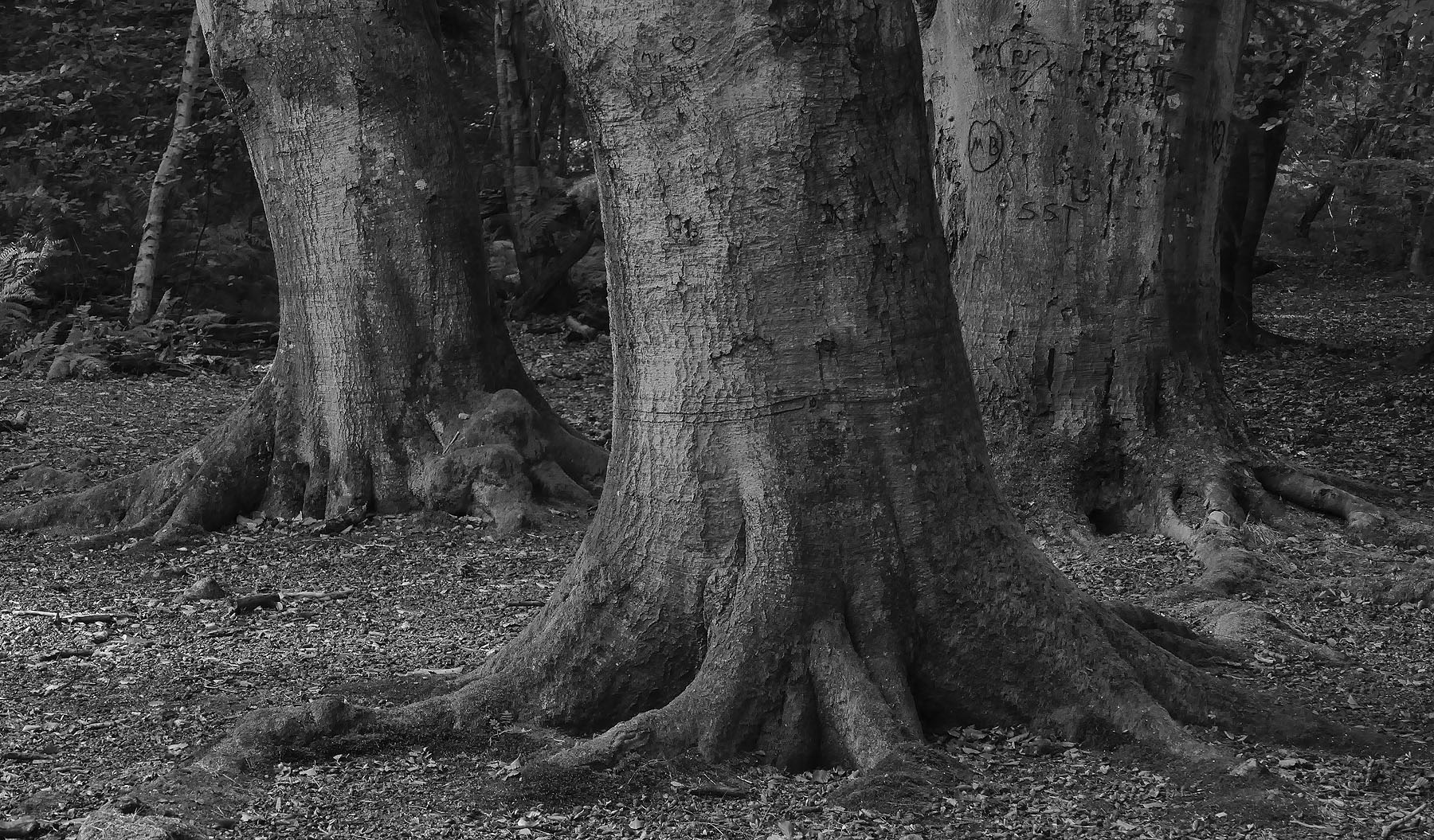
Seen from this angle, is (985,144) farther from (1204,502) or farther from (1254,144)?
(1254,144)

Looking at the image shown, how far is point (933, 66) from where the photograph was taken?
7633 mm

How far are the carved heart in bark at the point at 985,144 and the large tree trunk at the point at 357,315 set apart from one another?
296cm

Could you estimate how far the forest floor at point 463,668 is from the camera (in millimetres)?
3375

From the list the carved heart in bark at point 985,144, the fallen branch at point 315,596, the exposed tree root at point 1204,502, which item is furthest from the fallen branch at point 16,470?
the exposed tree root at point 1204,502

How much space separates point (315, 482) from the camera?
7801 mm

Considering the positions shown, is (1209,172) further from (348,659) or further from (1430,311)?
(1430,311)

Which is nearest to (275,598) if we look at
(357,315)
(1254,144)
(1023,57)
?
(357,315)

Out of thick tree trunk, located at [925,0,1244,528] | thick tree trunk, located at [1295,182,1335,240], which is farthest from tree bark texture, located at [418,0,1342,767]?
thick tree trunk, located at [1295,182,1335,240]

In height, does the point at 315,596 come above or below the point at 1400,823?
above

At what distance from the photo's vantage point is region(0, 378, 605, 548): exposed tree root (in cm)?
762

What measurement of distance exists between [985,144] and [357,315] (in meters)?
3.68

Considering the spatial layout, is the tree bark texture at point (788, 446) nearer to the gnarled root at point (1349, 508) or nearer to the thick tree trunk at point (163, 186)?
the gnarled root at point (1349, 508)

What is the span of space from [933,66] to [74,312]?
11.6 meters

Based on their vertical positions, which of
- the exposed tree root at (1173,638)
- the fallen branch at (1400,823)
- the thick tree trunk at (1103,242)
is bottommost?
the fallen branch at (1400,823)
